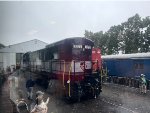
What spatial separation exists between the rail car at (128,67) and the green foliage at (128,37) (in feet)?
74.9

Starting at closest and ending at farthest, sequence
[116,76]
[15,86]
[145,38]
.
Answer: [15,86] < [116,76] < [145,38]

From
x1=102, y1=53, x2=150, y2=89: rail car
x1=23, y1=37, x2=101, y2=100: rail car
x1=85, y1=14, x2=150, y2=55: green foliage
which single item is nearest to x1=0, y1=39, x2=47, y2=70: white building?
x1=85, y1=14, x2=150, y2=55: green foliage

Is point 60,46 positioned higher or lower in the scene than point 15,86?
higher

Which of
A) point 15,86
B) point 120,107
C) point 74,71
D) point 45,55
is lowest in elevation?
point 120,107

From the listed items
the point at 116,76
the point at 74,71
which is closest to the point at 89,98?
the point at 74,71

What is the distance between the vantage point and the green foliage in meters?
49.9

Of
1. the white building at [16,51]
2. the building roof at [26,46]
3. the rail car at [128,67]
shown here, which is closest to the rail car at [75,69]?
the rail car at [128,67]

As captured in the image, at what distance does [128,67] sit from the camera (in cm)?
2514

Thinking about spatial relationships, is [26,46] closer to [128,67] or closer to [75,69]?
[128,67]

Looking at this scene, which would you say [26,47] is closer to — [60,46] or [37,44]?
[37,44]

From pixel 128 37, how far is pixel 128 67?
94.5 feet

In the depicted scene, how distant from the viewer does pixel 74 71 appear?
15844 mm

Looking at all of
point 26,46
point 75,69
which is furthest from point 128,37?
point 75,69

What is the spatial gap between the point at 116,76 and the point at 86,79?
11.9 m
